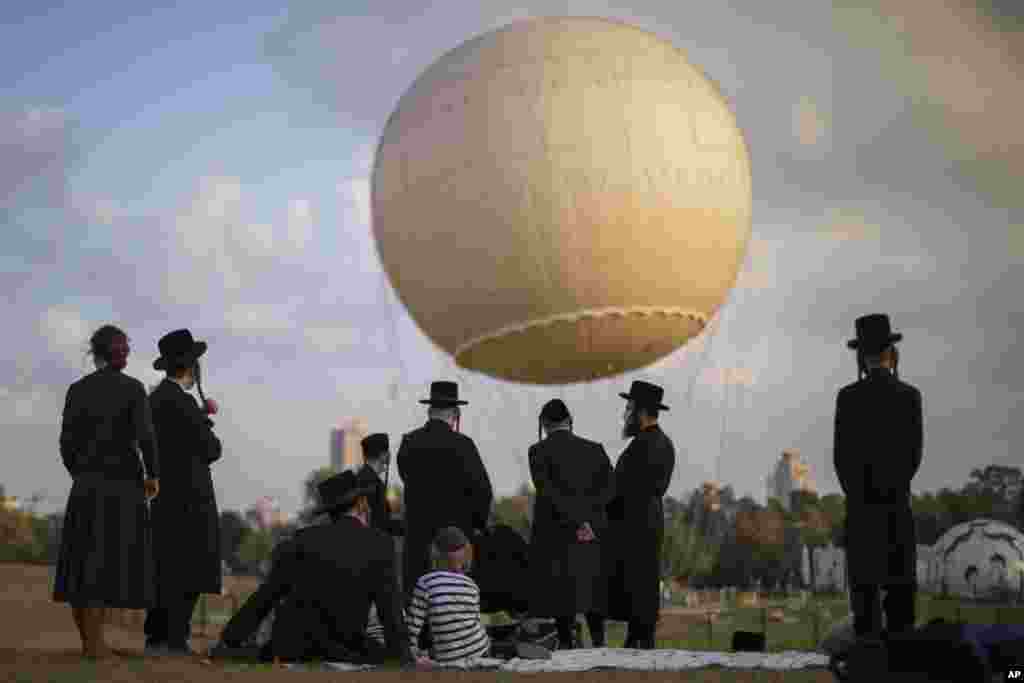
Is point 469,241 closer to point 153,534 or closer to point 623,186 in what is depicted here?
point 623,186

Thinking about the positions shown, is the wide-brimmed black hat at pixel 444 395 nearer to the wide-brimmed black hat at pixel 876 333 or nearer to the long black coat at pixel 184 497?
the long black coat at pixel 184 497

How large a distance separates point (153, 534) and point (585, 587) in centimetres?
391

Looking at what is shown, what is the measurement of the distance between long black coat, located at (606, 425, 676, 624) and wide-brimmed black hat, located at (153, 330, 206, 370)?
4.10 meters

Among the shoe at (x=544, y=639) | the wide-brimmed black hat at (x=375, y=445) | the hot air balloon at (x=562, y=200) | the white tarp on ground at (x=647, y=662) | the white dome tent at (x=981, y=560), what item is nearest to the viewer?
the white tarp on ground at (x=647, y=662)

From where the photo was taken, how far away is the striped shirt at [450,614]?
9.55 metres

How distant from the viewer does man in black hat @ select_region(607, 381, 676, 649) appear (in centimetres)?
1246

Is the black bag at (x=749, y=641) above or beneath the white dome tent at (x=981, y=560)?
beneath

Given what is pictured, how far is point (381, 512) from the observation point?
39.4 feet

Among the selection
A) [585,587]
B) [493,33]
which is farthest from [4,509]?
[585,587]

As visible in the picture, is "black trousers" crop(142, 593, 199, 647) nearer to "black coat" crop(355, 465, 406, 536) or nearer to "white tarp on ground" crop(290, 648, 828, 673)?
"white tarp on ground" crop(290, 648, 828, 673)

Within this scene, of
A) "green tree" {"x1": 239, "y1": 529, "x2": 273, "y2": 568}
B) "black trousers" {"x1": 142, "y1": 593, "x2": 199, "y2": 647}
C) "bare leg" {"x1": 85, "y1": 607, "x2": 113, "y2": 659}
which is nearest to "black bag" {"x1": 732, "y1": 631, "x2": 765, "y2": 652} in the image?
"black trousers" {"x1": 142, "y1": 593, "x2": 199, "y2": 647}

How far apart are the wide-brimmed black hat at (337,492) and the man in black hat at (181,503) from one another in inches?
47.6

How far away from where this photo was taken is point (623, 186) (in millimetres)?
17016

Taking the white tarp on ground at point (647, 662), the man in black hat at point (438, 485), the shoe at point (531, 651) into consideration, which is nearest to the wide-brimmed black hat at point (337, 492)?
the white tarp on ground at point (647, 662)
